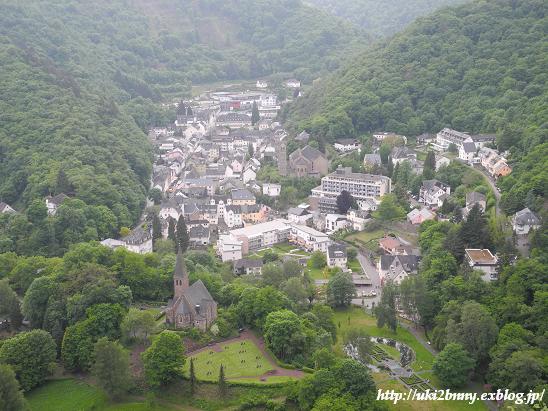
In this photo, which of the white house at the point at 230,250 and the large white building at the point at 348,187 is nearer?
the white house at the point at 230,250

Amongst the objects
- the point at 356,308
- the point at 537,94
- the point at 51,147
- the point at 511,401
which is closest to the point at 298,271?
the point at 356,308

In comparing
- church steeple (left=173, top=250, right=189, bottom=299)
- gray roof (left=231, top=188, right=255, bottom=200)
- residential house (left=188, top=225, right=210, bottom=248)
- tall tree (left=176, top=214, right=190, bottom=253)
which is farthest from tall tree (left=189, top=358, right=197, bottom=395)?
gray roof (left=231, top=188, right=255, bottom=200)

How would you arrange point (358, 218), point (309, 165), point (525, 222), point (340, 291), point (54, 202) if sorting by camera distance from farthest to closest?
point (309, 165)
point (358, 218)
point (54, 202)
point (525, 222)
point (340, 291)

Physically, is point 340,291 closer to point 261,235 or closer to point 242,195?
point 261,235

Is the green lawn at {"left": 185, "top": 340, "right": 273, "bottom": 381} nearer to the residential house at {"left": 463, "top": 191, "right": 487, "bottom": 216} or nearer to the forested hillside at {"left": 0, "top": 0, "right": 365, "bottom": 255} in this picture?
the forested hillside at {"left": 0, "top": 0, "right": 365, "bottom": 255}

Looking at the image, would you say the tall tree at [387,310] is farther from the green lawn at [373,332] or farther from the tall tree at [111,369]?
the tall tree at [111,369]

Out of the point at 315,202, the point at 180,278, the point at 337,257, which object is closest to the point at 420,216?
the point at 337,257

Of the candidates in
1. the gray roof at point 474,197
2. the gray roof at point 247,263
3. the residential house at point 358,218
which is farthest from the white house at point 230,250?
the gray roof at point 474,197
